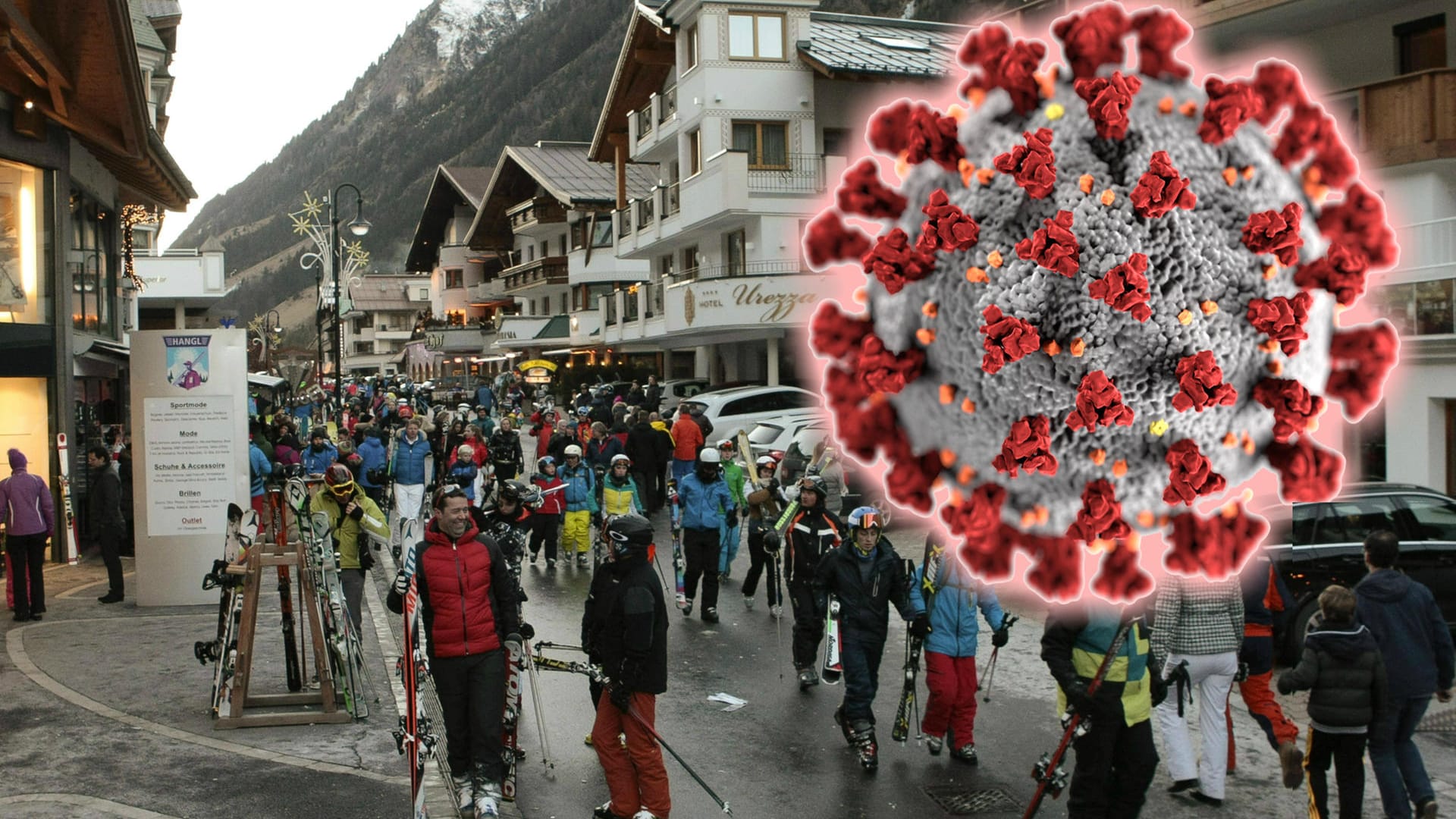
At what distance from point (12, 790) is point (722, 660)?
630 centimetres

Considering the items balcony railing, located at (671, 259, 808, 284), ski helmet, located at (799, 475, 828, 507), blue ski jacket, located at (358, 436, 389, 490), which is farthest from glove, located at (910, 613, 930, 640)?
balcony railing, located at (671, 259, 808, 284)

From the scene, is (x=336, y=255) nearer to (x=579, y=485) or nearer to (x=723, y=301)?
(x=723, y=301)

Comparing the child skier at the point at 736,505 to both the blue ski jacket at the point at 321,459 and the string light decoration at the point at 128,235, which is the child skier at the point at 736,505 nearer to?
the blue ski jacket at the point at 321,459

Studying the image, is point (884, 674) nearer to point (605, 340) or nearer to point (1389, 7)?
point (1389, 7)

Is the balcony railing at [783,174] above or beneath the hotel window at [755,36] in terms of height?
beneath

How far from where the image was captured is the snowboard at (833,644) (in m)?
9.91

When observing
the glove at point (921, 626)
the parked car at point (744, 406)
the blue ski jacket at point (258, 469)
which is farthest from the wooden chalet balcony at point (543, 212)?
the glove at point (921, 626)

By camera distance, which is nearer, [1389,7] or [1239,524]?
[1239,524]

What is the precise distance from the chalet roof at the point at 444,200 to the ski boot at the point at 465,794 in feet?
240

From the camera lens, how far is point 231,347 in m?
15.0

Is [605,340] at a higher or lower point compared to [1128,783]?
higher

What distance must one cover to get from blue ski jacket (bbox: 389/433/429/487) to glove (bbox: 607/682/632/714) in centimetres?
1189

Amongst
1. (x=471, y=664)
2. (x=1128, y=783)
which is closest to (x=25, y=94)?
(x=471, y=664)

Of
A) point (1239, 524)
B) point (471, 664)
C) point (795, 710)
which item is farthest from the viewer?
point (795, 710)
